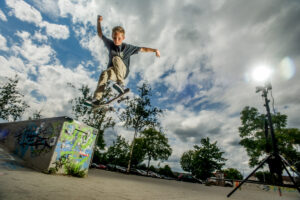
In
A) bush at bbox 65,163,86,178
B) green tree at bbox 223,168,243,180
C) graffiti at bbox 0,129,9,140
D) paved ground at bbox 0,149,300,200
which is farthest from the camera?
green tree at bbox 223,168,243,180

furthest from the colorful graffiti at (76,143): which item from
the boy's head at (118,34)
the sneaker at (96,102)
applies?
the boy's head at (118,34)

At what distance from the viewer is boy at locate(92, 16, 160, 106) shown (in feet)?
13.6

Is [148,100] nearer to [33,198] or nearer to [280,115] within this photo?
[280,115]

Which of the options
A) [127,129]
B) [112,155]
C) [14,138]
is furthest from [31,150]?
[112,155]

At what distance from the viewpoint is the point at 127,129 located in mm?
23906

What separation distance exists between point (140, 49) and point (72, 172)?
6767mm

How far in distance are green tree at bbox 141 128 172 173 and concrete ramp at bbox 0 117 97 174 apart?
28.6 metres

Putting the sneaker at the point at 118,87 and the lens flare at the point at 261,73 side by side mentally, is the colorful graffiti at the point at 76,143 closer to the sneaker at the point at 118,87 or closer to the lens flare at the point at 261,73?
the sneaker at the point at 118,87

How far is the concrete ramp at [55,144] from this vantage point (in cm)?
700

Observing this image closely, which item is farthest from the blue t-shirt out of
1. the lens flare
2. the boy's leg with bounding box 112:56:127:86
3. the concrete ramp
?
the concrete ramp

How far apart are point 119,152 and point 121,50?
36721 millimetres

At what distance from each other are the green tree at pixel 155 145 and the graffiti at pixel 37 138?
28545mm

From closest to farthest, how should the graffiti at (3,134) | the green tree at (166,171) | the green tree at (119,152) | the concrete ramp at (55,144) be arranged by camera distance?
1. the concrete ramp at (55,144)
2. the graffiti at (3,134)
3. the green tree at (119,152)
4. the green tree at (166,171)

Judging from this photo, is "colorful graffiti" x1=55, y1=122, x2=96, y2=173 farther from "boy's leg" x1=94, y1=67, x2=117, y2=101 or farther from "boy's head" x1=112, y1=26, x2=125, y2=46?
"boy's head" x1=112, y1=26, x2=125, y2=46
